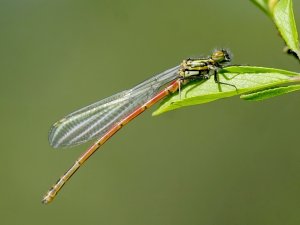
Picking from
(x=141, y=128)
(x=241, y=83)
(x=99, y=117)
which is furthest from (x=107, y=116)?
(x=141, y=128)

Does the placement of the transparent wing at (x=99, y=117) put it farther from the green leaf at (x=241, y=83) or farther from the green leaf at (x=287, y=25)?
the green leaf at (x=287, y=25)

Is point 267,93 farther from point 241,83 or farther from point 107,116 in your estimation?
point 107,116

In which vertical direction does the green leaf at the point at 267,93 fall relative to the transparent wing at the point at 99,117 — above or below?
below

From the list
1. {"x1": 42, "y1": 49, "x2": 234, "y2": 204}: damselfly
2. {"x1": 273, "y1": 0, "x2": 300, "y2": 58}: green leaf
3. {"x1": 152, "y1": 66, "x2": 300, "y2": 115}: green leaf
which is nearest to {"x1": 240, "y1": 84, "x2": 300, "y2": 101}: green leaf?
{"x1": 152, "y1": 66, "x2": 300, "y2": 115}: green leaf

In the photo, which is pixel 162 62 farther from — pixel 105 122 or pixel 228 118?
pixel 105 122

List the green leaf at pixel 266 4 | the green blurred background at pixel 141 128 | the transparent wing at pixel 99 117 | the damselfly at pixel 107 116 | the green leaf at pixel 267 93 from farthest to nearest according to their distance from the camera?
the green blurred background at pixel 141 128
the transparent wing at pixel 99 117
the damselfly at pixel 107 116
the green leaf at pixel 267 93
the green leaf at pixel 266 4

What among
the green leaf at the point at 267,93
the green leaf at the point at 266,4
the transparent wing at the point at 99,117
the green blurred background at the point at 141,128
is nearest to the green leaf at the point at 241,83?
the green leaf at the point at 267,93

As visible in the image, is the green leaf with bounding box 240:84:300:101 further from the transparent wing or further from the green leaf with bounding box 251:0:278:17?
the transparent wing

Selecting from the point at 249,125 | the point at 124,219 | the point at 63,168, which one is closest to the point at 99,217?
the point at 124,219
